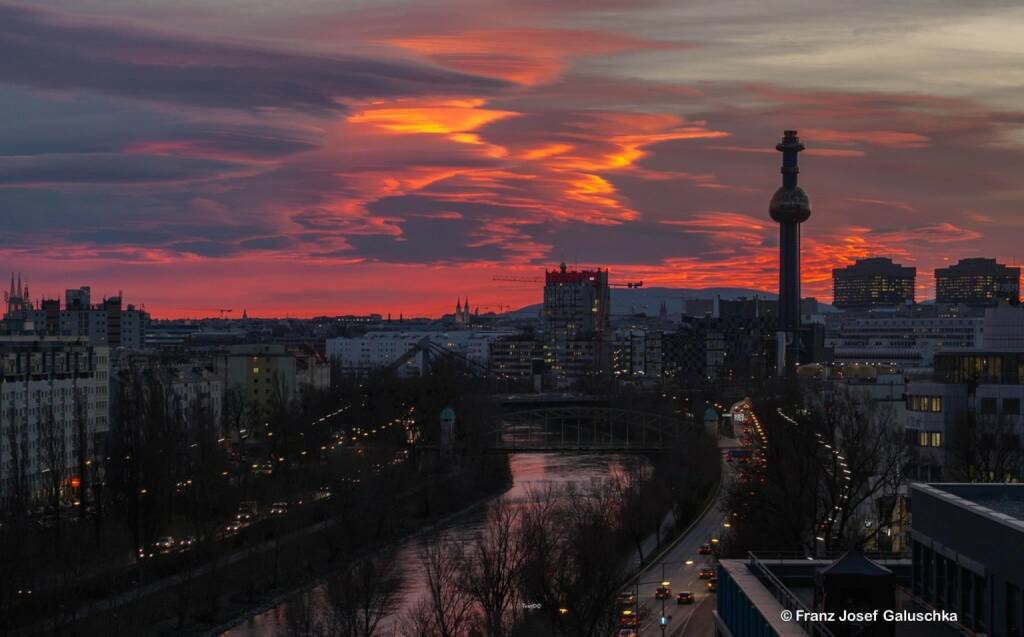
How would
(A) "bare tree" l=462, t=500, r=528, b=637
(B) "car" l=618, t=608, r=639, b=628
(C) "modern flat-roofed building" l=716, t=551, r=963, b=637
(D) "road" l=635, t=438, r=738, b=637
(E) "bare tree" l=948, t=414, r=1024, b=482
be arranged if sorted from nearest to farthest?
1. (C) "modern flat-roofed building" l=716, t=551, r=963, b=637
2. (A) "bare tree" l=462, t=500, r=528, b=637
3. (B) "car" l=618, t=608, r=639, b=628
4. (D) "road" l=635, t=438, r=738, b=637
5. (E) "bare tree" l=948, t=414, r=1024, b=482

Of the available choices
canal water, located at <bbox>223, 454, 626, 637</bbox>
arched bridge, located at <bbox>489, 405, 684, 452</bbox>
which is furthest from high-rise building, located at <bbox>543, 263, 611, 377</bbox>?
canal water, located at <bbox>223, 454, 626, 637</bbox>

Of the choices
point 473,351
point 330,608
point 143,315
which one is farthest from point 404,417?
point 473,351

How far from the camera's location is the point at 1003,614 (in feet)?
36.0

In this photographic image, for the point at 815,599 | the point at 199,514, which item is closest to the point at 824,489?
the point at 199,514

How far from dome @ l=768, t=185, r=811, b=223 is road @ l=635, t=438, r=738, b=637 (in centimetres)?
9301

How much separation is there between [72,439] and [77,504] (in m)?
7.89

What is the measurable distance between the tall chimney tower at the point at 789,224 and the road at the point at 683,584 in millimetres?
90031

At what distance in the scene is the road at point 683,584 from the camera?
88.8 feet

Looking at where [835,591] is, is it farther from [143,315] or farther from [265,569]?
[143,315]

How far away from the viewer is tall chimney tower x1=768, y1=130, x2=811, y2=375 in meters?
134

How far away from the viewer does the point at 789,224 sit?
5389 inches

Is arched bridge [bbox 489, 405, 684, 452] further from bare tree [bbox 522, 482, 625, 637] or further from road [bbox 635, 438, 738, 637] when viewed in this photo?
bare tree [bbox 522, 482, 625, 637]

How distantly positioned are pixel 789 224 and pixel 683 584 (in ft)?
351

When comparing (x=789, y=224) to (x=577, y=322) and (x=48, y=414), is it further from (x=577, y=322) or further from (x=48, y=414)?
(x=48, y=414)
